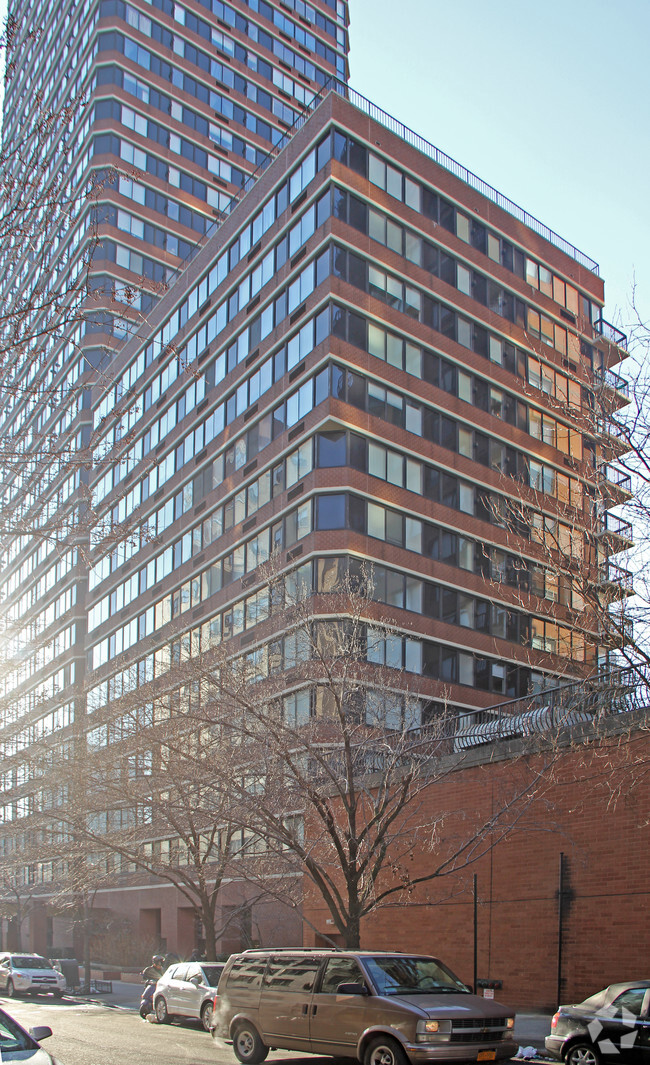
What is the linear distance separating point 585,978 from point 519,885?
250cm

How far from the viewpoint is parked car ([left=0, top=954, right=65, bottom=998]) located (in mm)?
30938

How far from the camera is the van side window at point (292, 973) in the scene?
1357cm

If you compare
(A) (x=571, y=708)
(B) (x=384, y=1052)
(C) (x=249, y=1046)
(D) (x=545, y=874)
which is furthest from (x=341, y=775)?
(B) (x=384, y=1052)

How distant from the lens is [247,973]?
48.5ft

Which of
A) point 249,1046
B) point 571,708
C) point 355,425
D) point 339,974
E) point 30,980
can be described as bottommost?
point 30,980

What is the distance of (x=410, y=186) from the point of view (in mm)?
43844

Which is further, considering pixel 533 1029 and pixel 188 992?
pixel 188 992

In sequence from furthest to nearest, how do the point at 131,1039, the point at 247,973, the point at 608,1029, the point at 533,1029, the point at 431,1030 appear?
the point at 131,1039
the point at 533,1029
the point at 247,973
the point at 608,1029
the point at 431,1030

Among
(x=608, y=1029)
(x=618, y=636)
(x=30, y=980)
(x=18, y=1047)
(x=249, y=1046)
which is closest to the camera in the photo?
(x=18, y=1047)

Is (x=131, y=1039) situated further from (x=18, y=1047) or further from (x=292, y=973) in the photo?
(x=18, y=1047)

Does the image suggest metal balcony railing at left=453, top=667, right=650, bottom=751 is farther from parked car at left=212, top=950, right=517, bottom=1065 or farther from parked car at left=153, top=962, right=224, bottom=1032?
parked car at left=153, top=962, right=224, bottom=1032

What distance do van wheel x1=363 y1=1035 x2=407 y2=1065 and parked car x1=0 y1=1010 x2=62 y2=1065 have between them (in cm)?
439

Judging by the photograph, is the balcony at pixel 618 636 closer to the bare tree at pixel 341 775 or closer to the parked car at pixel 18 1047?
the bare tree at pixel 341 775

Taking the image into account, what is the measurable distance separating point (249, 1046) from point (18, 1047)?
6548 millimetres
